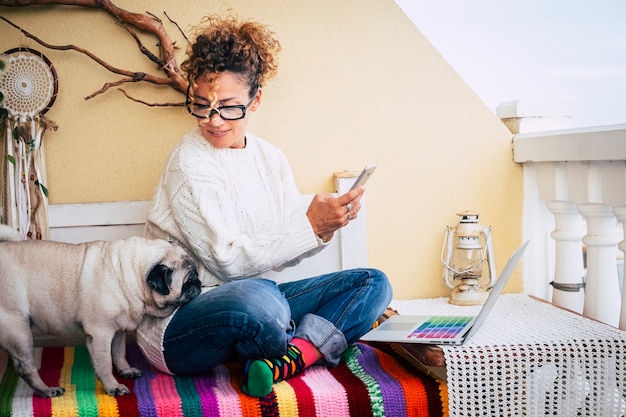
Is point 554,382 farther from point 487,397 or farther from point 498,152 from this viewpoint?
point 498,152

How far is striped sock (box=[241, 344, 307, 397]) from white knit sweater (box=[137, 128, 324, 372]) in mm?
250

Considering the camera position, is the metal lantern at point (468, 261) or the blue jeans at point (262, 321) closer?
the blue jeans at point (262, 321)

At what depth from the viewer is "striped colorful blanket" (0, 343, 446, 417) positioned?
5.00 ft

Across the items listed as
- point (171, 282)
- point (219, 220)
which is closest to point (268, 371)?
point (171, 282)

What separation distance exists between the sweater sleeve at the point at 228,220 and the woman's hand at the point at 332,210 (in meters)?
A: 0.05

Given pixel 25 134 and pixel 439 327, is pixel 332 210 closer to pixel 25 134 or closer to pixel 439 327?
pixel 439 327

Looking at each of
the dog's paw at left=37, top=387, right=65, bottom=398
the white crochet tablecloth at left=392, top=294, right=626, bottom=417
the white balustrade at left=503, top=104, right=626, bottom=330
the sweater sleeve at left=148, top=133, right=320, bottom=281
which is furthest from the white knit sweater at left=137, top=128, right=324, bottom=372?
the white balustrade at left=503, top=104, right=626, bottom=330

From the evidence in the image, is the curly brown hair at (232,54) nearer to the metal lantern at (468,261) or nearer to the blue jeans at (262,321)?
the blue jeans at (262,321)

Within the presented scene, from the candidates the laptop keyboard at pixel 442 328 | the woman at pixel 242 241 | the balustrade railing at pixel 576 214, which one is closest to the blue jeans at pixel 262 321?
the woman at pixel 242 241

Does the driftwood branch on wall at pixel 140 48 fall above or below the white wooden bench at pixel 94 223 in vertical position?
above

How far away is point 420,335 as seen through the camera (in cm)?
179

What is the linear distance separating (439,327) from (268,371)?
0.54 meters

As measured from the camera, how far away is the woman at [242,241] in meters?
1.64

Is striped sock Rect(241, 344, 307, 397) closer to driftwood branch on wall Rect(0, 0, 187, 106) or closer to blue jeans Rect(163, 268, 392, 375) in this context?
blue jeans Rect(163, 268, 392, 375)
